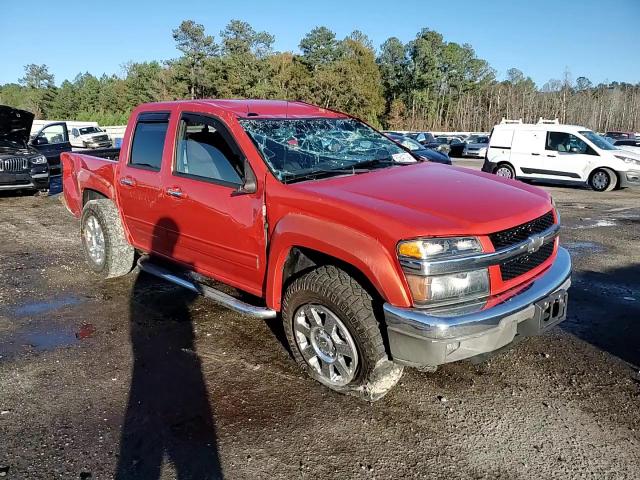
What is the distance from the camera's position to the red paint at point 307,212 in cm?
292

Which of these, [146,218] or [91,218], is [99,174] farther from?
[146,218]

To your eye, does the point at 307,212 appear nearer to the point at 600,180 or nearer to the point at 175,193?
the point at 175,193

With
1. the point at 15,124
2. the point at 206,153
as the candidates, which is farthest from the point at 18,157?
the point at 206,153

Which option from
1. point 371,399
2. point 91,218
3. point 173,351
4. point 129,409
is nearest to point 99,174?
point 91,218

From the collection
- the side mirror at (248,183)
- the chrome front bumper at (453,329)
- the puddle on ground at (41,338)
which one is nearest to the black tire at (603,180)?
the chrome front bumper at (453,329)

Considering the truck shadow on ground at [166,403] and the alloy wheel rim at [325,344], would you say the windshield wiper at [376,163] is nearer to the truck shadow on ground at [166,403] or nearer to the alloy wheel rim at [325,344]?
the alloy wheel rim at [325,344]

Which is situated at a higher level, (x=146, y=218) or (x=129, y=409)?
(x=146, y=218)

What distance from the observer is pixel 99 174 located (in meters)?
5.63

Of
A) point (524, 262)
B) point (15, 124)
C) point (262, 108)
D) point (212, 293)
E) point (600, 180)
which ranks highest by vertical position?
point (262, 108)

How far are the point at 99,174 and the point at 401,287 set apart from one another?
4093mm

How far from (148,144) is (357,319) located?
9.48ft

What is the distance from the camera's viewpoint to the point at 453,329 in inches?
108

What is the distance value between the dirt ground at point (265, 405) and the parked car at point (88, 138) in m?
24.1

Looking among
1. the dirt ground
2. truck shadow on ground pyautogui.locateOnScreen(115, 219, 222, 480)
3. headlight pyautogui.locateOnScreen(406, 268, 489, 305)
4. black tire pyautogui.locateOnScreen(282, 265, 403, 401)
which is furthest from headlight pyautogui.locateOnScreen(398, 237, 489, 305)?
truck shadow on ground pyautogui.locateOnScreen(115, 219, 222, 480)
